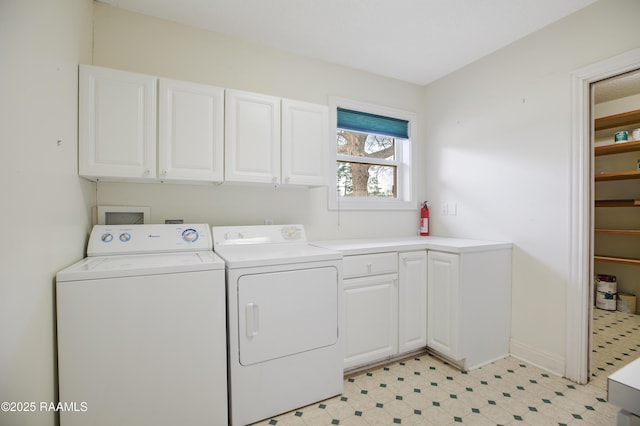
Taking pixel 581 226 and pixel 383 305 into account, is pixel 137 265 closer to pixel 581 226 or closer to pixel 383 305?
pixel 383 305

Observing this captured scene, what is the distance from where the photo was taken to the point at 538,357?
89.7 inches

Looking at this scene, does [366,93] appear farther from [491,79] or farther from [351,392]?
[351,392]

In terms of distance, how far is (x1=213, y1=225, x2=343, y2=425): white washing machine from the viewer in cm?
165

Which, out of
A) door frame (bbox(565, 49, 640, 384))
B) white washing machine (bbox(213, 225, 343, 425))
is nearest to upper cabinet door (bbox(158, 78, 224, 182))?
white washing machine (bbox(213, 225, 343, 425))

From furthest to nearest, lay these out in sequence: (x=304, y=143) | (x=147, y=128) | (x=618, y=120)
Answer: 1. (x=618, y=120)
2. (x=304, y=143)
3. (x=147, y=128)

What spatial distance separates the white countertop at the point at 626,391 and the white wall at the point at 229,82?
214cm

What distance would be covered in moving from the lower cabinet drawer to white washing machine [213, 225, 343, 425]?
0.59 feet

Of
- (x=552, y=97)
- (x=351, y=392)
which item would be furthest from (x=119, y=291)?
(x=552, y=97)

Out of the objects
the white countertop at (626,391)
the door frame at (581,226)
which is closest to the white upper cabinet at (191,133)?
the door frame at (581,226)

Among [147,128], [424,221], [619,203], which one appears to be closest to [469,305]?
[424,221]

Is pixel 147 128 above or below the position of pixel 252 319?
above

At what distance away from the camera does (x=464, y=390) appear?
1.98 meters

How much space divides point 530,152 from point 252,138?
214cm

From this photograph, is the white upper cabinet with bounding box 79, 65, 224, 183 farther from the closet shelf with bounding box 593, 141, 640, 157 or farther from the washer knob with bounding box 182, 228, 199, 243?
the closet shelf with bounding box 593, 141, 640, 157
